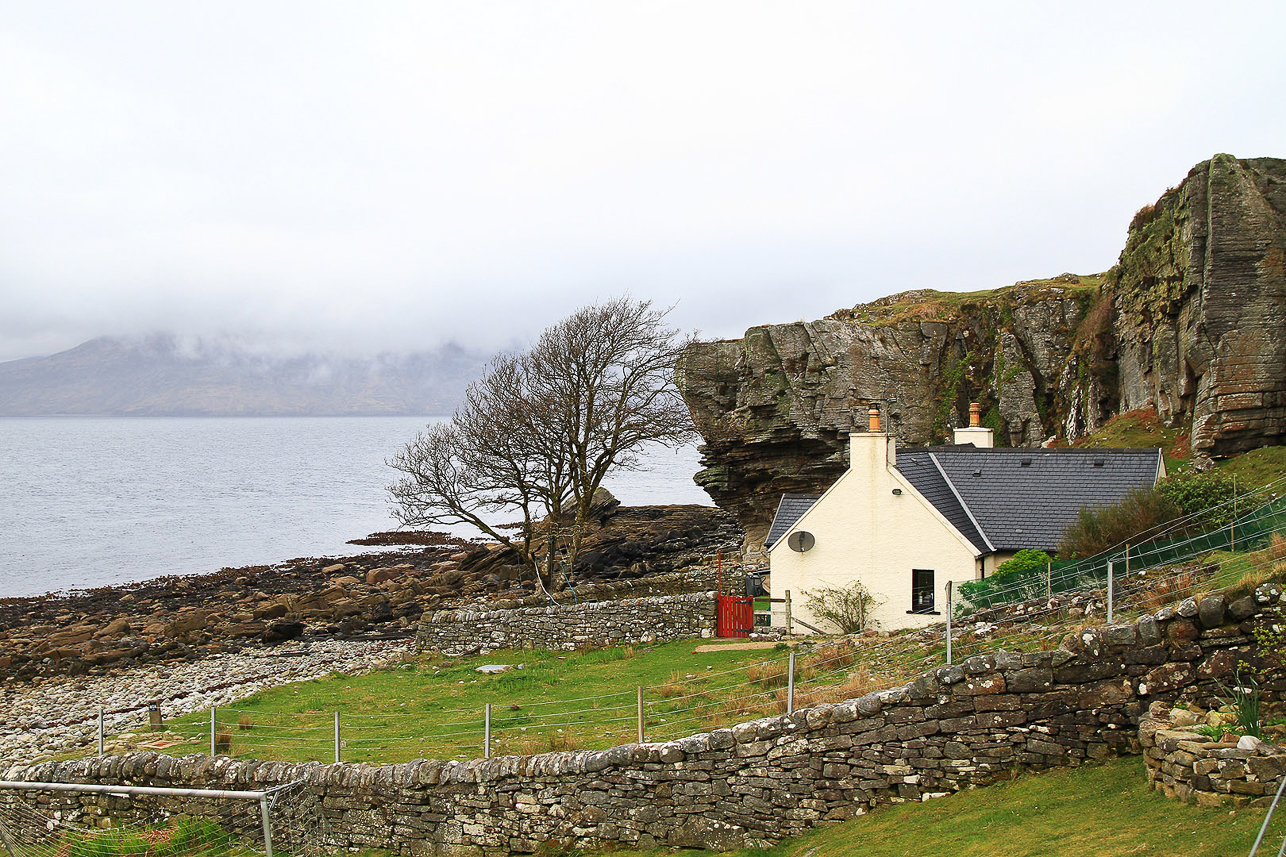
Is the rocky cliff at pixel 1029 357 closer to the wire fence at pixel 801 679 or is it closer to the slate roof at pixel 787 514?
the slate roof at pixel 787 514

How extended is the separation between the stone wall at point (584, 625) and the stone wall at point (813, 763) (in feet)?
39.8

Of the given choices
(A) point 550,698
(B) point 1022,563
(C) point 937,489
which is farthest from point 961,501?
(A) point 550,698

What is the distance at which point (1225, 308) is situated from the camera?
30.1 m

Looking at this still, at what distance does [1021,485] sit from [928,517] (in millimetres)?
3560

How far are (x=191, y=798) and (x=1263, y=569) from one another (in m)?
16.5

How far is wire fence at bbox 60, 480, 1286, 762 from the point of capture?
42.5 ft

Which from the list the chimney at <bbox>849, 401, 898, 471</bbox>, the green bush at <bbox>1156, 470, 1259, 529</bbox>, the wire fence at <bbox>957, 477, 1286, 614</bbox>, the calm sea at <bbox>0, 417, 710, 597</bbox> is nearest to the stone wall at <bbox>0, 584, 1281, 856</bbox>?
the wire fence at <bbox>957, 477, 1286, 614</bbox>

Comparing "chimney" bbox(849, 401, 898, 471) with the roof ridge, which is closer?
the roof ridge

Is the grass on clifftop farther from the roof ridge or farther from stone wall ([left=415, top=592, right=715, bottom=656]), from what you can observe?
stone wall ([left=415, top=592, right=715, bottom=656])

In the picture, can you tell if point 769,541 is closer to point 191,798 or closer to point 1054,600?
point 1054,600

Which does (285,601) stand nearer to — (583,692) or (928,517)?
(583,692)

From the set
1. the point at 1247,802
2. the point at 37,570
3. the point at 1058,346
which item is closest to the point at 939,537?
the point at 1247,802

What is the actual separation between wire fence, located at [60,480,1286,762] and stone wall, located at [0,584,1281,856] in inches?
31.3

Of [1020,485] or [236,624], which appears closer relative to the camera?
[1020,485]
